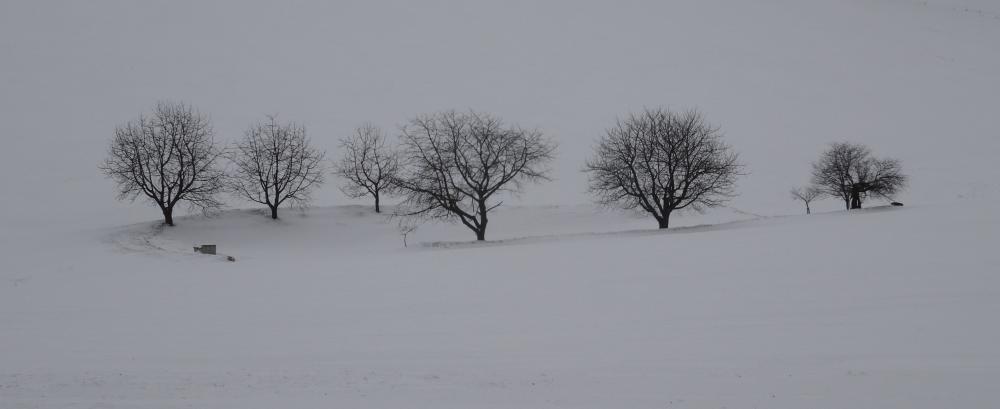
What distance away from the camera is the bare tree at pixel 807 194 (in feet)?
120

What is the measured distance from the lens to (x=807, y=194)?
1506 inches

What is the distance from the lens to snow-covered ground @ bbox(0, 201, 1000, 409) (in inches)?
296

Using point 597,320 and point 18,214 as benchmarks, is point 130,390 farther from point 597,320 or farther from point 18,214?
point 18,214

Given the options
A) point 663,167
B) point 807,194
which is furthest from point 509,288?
point 807,194

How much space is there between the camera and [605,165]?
93.0ft

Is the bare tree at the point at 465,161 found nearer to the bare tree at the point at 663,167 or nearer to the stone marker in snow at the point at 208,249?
the bare tree at the point at 663,167

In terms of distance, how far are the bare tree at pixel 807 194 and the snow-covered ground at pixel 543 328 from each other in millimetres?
18787

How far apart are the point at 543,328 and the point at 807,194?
35.2m

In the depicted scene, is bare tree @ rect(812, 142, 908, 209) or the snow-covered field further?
bare tree @ rect(812, 142, 908, 209)

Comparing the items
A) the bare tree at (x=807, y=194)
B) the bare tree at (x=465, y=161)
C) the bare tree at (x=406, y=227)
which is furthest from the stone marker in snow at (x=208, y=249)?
the bare tree at (x=807, y=194)

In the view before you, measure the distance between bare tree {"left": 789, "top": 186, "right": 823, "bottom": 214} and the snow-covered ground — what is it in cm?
1879

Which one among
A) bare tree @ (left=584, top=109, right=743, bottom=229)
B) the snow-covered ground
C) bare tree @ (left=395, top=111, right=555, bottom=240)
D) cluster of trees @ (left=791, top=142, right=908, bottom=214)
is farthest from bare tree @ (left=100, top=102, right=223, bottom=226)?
cluster of trees @ (left=791, top=142, right=908, bottom=214)

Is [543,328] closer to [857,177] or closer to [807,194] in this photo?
[857,177]

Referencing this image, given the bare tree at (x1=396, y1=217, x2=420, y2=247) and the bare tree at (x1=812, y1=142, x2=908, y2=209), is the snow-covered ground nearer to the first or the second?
the bare tree at (x1=396, y1=217, x2=420, y2=247)
